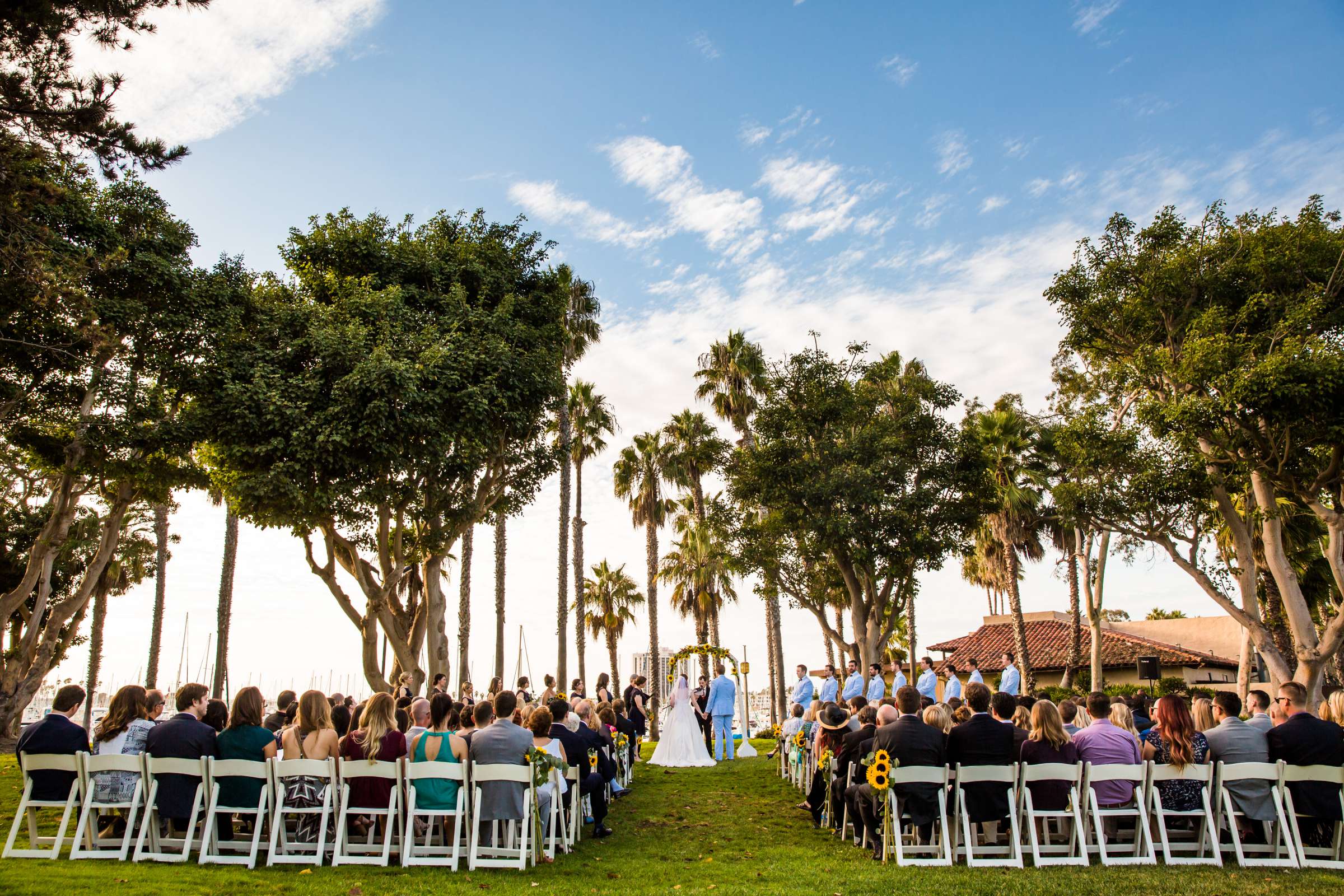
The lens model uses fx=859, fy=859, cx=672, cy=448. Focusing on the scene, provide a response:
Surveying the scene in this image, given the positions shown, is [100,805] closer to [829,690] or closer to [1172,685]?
[829,690]

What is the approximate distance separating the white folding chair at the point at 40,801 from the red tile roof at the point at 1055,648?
29842mm

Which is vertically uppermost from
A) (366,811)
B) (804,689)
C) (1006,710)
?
(804,689)

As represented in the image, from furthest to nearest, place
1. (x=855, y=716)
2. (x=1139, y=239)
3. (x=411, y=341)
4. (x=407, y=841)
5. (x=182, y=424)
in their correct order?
(x=1139, y=239), (x=411, y=341), (x=182, y=424), (x=855, y=716), (x=407, y=841)

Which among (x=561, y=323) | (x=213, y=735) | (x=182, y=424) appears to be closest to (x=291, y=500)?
(x=182, y=424)

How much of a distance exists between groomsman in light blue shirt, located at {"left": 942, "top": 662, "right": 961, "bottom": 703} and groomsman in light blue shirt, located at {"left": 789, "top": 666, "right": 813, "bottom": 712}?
2.49m

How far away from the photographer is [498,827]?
320 inches

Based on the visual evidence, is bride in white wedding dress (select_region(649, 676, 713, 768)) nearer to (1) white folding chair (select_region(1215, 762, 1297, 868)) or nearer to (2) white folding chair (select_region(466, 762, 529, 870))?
(2) white folding chair (select_region(466, 762, 529, 870))

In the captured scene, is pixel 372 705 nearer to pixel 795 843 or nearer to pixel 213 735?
pixel 213 735

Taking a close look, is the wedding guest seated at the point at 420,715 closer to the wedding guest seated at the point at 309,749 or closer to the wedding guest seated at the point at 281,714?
the wedding guest seated at the point at 309,749

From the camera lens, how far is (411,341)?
1739 centimetres

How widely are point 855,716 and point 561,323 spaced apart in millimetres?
13863

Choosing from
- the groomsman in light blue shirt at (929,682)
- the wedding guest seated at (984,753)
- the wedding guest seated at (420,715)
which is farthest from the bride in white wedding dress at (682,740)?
the wedding guest seated at (984,753)

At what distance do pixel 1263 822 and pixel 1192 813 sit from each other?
2.90ft

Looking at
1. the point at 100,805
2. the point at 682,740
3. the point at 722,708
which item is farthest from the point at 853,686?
the point at 100,805
